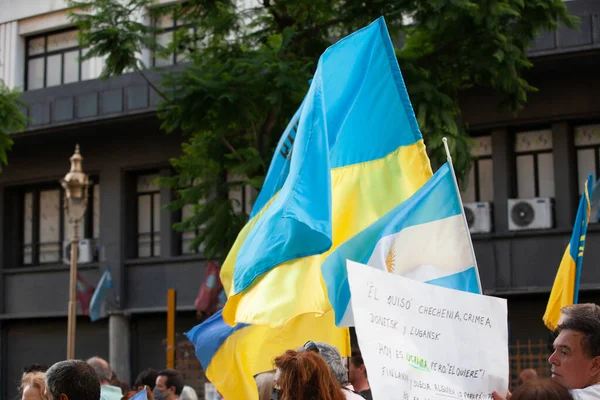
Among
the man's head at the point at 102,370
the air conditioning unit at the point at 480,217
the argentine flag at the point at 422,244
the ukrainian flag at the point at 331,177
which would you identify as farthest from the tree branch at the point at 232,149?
the argentine flag at the point at 422,244

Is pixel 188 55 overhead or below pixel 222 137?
overhead

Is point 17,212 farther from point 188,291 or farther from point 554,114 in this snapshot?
point 554,114

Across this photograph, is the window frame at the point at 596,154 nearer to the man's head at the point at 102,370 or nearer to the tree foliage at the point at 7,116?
the tree foliage at the point at 7,116

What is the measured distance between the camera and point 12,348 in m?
27.2

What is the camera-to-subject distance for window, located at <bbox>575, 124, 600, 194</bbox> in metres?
20.4

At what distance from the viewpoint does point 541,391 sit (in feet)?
11.8

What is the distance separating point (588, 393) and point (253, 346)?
118 inches

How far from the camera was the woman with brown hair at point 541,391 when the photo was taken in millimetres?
3596

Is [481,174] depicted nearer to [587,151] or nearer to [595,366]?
[587,151]

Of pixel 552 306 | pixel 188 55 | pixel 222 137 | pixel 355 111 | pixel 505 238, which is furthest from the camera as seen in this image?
pixel 505 238

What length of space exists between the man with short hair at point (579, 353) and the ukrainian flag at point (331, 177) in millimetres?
1749

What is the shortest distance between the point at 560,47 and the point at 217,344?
13.2m

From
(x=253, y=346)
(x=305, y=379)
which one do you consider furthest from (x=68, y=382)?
(x=253, y=346)

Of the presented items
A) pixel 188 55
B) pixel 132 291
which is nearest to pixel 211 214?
pixel 188 55
